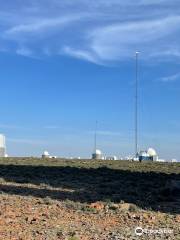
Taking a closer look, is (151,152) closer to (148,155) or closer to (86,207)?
(148,155)

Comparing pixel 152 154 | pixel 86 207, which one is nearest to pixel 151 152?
pixel 152 154

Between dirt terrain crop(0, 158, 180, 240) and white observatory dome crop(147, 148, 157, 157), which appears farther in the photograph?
white observatory dome crop(147, 148, 157, 157)

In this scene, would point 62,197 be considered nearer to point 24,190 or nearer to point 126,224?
point 24,190

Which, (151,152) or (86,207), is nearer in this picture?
(86,207)

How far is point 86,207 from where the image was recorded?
1588 centimetres

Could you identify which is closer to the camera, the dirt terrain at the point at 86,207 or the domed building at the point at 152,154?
the dirt terrain at the point at 86,207

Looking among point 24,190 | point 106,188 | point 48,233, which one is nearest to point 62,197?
point 24,190

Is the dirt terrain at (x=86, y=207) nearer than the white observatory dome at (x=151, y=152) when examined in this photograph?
Yes

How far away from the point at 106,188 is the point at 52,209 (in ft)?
23.5

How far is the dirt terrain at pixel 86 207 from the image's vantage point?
12.4m

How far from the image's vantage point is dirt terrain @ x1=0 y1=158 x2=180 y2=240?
12.4 metres

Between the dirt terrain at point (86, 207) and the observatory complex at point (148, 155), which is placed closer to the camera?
the dirt terrain at point (86, 207)

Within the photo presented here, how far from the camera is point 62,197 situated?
1859 centimetres

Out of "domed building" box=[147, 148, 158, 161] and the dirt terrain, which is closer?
the dirt terrain
